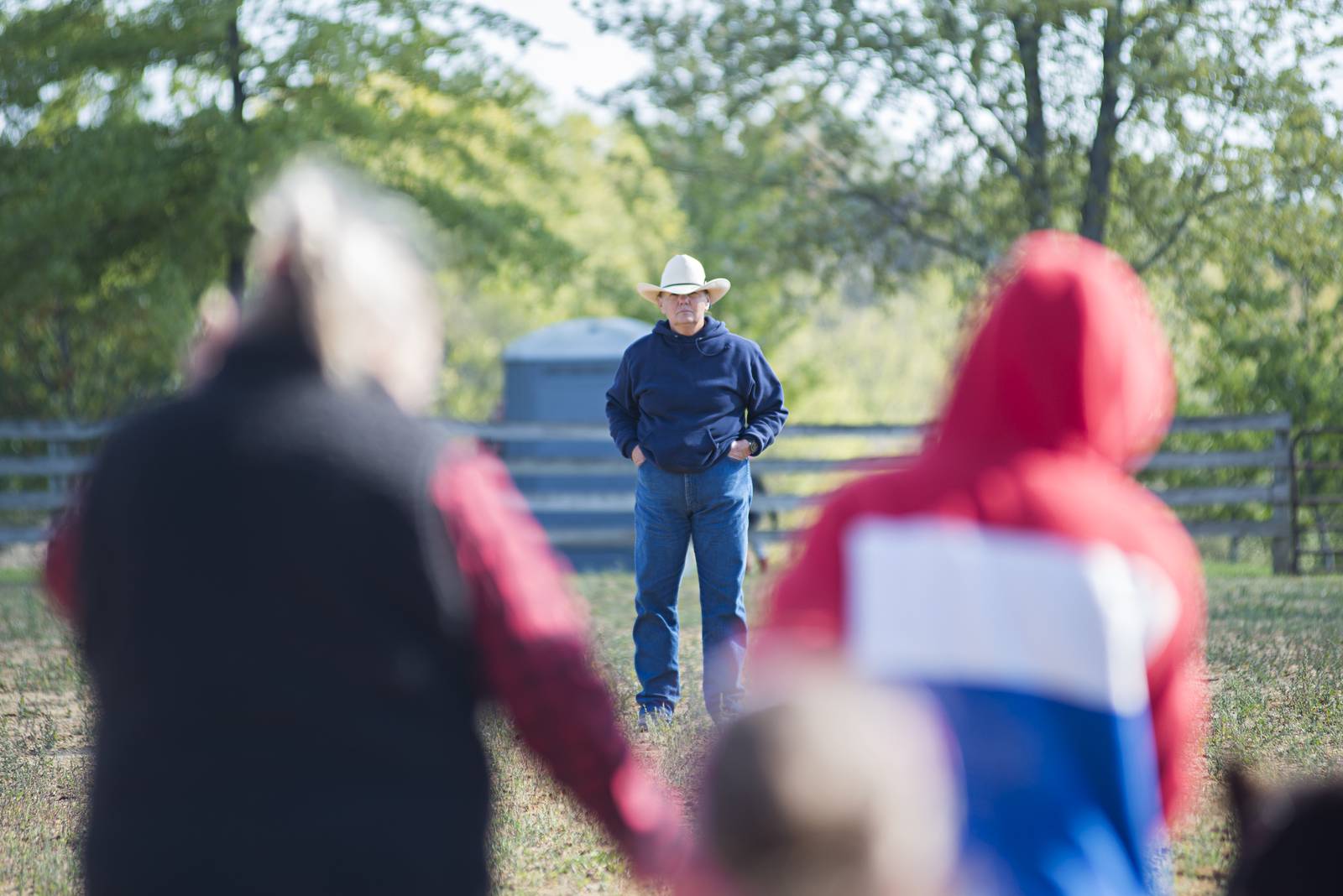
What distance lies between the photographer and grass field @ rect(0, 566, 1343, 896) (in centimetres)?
444

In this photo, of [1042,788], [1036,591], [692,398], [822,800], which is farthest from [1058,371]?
[692,398]

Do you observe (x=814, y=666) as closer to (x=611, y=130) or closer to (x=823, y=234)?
(x=823, y=234)

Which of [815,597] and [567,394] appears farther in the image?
[567,394]

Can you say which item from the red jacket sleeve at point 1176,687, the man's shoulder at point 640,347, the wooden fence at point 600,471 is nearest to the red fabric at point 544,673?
the red jacket sleeve at point 1176,687

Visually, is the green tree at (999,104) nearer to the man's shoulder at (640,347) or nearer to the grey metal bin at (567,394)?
the grey metal bin at (567,394)

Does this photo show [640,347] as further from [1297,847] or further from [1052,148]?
[1052,148]

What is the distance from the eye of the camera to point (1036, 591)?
186cm

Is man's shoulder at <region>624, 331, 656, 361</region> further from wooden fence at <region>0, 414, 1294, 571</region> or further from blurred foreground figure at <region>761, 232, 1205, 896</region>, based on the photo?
wooden fence at <region>0, 414, 1294, 571</region>

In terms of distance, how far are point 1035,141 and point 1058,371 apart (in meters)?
17.2

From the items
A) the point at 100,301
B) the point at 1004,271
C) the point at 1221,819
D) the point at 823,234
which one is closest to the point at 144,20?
the point at 100,301

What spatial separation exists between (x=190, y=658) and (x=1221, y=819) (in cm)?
388

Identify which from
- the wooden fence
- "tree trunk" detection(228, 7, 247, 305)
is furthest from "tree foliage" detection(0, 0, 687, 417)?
the wooden fence

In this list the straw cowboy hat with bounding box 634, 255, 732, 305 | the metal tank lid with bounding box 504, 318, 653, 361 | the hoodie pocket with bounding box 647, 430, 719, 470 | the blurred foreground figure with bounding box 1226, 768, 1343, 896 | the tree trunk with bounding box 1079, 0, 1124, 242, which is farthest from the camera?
the tree trunk with bounding box 1079, 0, 1124, 242

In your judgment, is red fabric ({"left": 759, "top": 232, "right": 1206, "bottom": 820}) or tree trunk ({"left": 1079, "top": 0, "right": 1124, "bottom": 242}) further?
tree trunk ({"left": 1079, "top": 0, "right": 1124, "bottom": 242})
